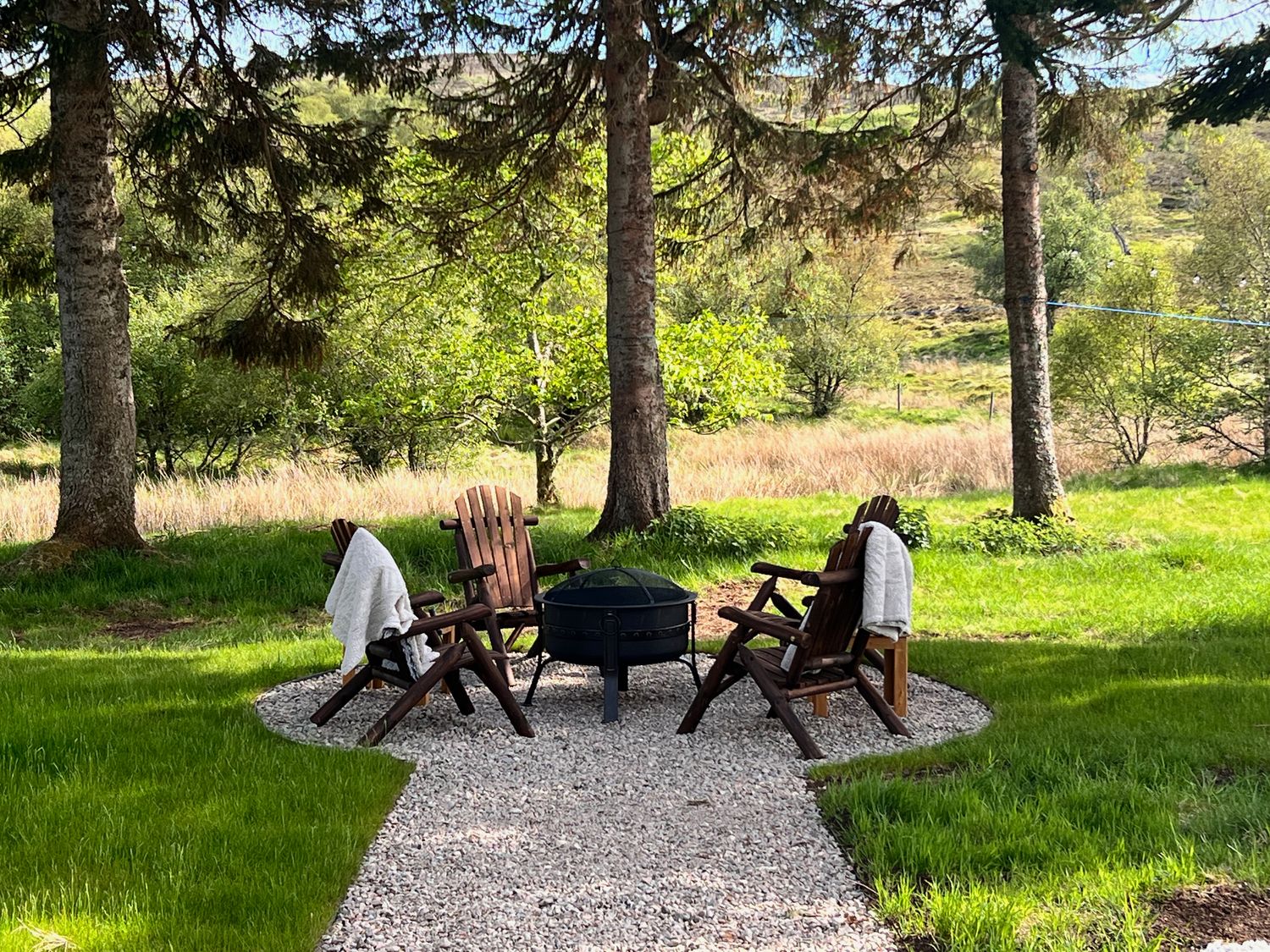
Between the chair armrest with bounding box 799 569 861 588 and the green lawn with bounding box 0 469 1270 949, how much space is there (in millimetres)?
822

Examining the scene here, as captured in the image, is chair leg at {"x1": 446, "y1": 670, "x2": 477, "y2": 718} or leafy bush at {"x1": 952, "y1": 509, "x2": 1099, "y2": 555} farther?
leafy bush at {"x1": 952, "y1": 509, "x2": 1099, "y2": 555}

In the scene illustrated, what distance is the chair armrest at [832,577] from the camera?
470 cm

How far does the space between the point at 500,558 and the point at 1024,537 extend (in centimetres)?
580

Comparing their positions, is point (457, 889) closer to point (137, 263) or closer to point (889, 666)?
point (889, 666)

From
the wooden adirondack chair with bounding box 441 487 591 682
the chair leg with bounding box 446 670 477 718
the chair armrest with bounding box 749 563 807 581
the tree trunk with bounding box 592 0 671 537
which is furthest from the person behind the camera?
the tree trunk with bounding box 592 0 671 537

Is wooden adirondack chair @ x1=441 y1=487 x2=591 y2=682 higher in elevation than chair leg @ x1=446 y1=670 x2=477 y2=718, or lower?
higher

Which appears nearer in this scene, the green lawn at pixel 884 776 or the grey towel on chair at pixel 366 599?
the green lawn at pixel 884 776

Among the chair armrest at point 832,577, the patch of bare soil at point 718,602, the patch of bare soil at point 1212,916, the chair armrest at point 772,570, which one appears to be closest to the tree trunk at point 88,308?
the patch of bare soil at point 718,602

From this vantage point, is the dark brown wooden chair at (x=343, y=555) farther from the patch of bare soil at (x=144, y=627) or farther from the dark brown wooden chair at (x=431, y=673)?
the patch of bare soil at (x=144, y=627)

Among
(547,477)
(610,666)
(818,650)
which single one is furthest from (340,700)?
(547,477)

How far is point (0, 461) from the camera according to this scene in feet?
76.7

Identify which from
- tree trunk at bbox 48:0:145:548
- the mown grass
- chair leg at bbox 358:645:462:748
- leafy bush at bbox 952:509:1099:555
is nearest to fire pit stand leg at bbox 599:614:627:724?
chair leg at bbox 358:645:462:748

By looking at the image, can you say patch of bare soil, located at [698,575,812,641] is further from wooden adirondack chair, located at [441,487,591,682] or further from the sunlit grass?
the sunlit grass

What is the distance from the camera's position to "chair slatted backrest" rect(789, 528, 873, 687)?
480 centimetres
